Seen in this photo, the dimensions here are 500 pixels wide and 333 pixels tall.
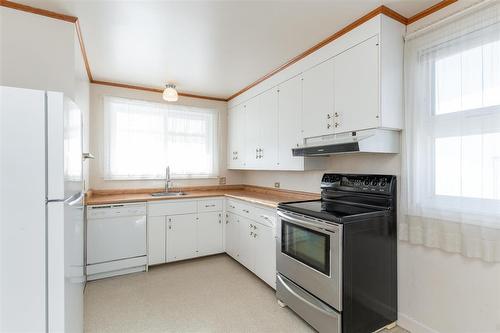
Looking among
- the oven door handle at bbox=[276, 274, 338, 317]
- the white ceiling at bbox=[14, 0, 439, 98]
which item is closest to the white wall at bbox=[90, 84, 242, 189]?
the white ceiling at bbox=[14, 0, 439, 98]

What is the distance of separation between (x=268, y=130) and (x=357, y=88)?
1.34 meters

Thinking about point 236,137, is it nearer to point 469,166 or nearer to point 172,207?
point 172,207

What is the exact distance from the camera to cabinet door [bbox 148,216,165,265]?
126 inches

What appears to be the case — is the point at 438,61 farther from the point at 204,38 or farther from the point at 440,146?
the point at 204,38

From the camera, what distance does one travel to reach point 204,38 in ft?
7.59

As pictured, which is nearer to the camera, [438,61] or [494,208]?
[494,208]

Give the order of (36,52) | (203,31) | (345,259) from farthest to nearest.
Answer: (203,31) < (36,52) < (345,259)

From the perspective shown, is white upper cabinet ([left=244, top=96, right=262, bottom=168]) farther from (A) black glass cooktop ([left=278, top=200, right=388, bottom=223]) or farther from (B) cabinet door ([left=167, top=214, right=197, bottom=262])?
(A) black glass cooktop ([left=278, top=200, right=388, bottom=223])

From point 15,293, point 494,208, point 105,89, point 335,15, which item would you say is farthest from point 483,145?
point 105,89

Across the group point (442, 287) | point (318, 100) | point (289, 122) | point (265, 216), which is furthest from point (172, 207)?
point (442, 287)

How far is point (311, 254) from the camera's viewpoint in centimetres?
203

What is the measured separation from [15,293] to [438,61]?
273cm

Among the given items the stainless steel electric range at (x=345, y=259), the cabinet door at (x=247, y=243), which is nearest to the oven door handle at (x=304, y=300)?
the stainless steel electric range at (x=345, y=259)

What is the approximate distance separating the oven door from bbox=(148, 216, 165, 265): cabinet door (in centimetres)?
166
